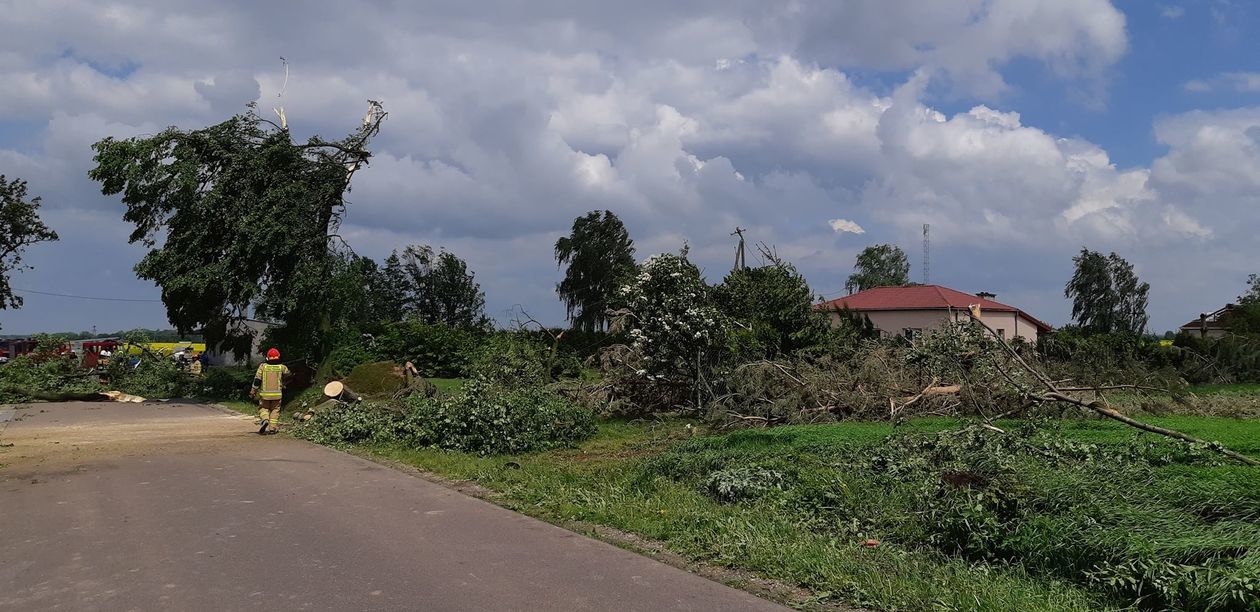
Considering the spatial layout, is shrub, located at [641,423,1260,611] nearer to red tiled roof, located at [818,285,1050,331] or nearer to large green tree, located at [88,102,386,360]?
large green tree, located at [88,102,386,360]

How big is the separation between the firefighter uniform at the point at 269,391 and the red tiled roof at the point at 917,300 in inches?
1298

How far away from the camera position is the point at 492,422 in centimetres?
1499

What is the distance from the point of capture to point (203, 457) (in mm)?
13555

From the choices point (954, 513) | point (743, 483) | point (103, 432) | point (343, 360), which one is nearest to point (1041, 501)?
point (954, 513)

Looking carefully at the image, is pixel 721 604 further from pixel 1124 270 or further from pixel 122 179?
pixel 1124 270

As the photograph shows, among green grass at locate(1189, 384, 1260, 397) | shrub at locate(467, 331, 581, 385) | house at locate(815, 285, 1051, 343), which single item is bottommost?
green grass at locate(1189, 384, 1260, 397)

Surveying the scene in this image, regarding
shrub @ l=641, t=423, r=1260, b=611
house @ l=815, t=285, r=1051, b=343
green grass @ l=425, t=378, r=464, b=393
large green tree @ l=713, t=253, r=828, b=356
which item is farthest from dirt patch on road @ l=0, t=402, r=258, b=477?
house @ l=815, t=285, r=1051, b=343

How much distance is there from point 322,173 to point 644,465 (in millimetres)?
20145

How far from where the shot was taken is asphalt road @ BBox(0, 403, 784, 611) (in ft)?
20.1

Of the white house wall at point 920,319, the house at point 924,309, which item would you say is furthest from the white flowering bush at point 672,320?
the white house wall at point 920,319

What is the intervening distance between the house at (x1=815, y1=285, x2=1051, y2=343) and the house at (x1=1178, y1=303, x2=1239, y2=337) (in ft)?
25.7

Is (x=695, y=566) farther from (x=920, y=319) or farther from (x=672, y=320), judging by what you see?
(x=920, y=319)

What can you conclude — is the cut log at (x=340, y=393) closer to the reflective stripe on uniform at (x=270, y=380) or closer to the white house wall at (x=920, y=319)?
the reflective stripe on uniform at (x=270, y=380)

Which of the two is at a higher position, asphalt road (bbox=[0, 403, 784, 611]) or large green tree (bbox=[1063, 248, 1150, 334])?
large green tree (bbox=[1063, 248, 1150, 334])
